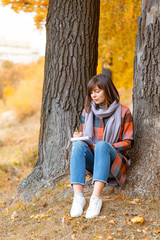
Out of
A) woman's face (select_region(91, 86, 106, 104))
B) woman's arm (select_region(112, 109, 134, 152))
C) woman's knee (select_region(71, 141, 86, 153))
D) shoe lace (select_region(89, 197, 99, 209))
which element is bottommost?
shoe lace (select_region(89, 197, 99, 209))

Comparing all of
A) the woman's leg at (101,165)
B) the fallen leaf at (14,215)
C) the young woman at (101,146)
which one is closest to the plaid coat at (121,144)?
the young woman at (101,146)

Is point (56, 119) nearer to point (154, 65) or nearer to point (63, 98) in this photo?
point (63, 98)

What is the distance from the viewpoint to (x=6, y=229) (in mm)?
2799

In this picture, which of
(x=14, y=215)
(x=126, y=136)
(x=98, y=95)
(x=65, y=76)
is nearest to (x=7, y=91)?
(x=65, y=76)

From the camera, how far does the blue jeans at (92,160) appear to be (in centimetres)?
257

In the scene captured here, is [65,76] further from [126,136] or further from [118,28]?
[118,28]

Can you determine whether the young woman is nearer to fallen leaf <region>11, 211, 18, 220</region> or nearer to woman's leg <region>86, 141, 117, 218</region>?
woman's leg <region>86, 141, 117, 218</region>

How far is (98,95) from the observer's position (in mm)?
2939

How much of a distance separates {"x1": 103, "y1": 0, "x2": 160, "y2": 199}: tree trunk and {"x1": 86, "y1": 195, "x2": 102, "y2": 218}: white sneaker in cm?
41

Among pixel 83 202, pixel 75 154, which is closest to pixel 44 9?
pixel 75 154

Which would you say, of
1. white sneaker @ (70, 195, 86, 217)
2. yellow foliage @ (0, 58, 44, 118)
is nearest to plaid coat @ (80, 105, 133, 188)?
white sneaker @ (70, 195, 86, 217)

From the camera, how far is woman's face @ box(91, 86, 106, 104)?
116 inches

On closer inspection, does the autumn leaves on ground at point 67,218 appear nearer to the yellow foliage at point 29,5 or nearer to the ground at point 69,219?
the ground at point 69,219

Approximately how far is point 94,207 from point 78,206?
159 millimetres
